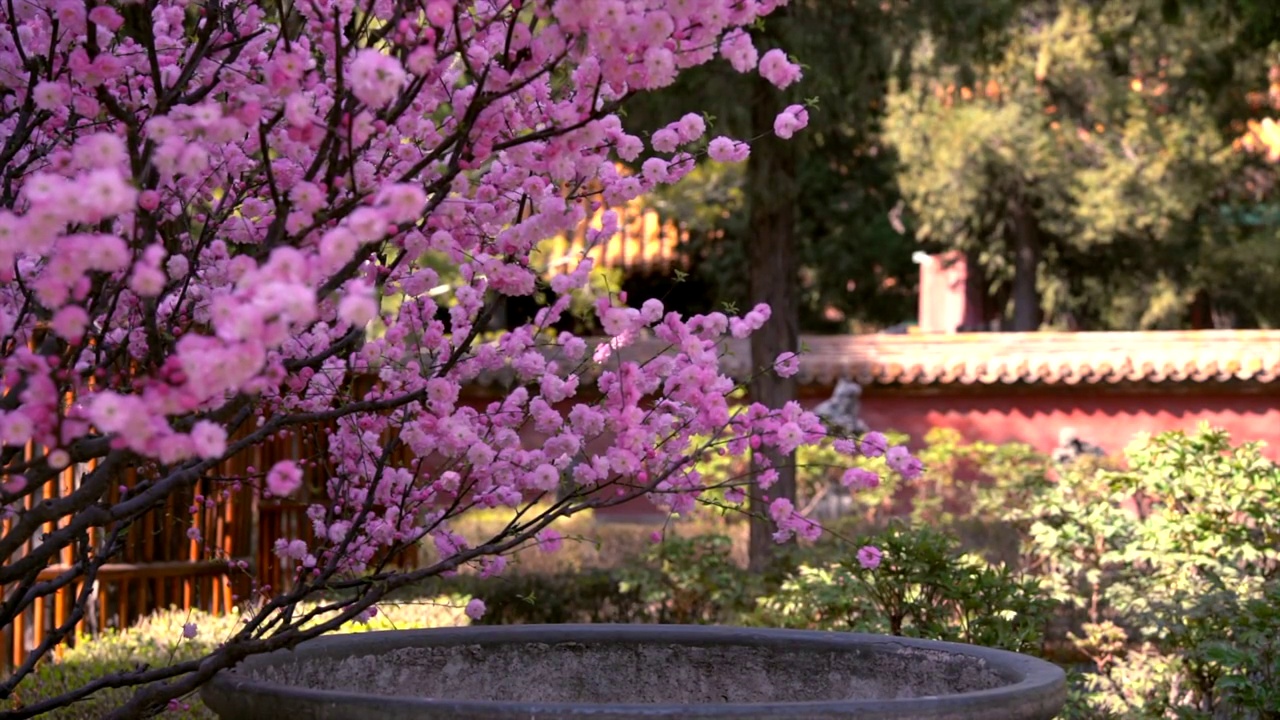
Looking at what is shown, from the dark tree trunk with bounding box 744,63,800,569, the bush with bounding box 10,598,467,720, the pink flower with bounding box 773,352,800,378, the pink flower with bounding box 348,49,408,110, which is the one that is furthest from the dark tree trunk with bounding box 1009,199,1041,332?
the pink flower with bounding box 348,49,408,110

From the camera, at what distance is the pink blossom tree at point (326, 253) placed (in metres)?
2.37

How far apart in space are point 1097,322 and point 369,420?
979 inches

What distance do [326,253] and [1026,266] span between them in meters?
23.8

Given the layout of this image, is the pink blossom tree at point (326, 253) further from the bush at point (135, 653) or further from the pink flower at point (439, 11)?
the bush at point (135, 653)

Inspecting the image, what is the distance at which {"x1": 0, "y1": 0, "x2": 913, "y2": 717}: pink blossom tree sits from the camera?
2.37 meters

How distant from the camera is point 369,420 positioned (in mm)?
4281

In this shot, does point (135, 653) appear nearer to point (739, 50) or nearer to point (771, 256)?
point (739, 50)

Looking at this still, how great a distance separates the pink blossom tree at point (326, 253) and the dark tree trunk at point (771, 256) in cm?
602

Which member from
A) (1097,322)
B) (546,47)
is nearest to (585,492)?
(546,47)

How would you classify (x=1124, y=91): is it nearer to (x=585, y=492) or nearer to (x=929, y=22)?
(x=929, y=22)

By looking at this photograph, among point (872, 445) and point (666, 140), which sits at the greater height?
point (666, 140)

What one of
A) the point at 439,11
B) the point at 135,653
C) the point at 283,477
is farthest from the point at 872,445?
the point at 135,653

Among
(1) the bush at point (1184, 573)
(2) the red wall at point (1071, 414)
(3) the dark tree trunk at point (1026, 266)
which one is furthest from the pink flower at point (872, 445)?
(3) the dark tree trunk at point (1026, 266)

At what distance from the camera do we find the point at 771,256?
35.1 feet
